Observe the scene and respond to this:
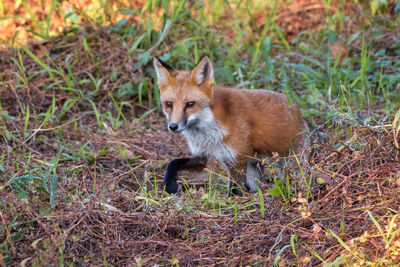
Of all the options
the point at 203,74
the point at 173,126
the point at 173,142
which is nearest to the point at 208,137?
the point at 173,126

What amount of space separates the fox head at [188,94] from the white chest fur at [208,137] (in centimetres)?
1

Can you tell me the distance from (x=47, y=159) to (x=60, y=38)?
244cm

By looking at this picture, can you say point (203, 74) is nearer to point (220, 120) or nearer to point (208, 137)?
point (220, 120)

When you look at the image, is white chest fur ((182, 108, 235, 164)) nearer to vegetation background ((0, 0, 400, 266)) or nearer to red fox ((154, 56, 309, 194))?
red fox ((154, 56, 309, 194))

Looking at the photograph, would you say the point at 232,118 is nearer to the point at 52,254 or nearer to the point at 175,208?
the point at 175,208

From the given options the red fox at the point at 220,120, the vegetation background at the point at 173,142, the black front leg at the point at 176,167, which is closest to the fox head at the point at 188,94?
the red fox at the point at 220,120

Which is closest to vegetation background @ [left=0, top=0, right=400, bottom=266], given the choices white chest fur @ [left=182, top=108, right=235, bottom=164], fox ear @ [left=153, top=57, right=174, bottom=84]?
white chest fur @ [left=182, top=108, right=235, bottom=164]

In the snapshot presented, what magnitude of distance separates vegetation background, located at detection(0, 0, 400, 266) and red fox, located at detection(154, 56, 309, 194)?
0.31 meters

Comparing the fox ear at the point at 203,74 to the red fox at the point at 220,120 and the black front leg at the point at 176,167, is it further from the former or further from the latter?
the black front leg at the point at 176,167

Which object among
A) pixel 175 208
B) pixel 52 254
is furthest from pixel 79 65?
pixel 52 254

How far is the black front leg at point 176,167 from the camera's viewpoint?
4.22 metres

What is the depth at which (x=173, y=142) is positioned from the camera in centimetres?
554

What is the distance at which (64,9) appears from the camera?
23.5 feet

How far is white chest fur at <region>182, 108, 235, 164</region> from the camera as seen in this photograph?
174 inches
